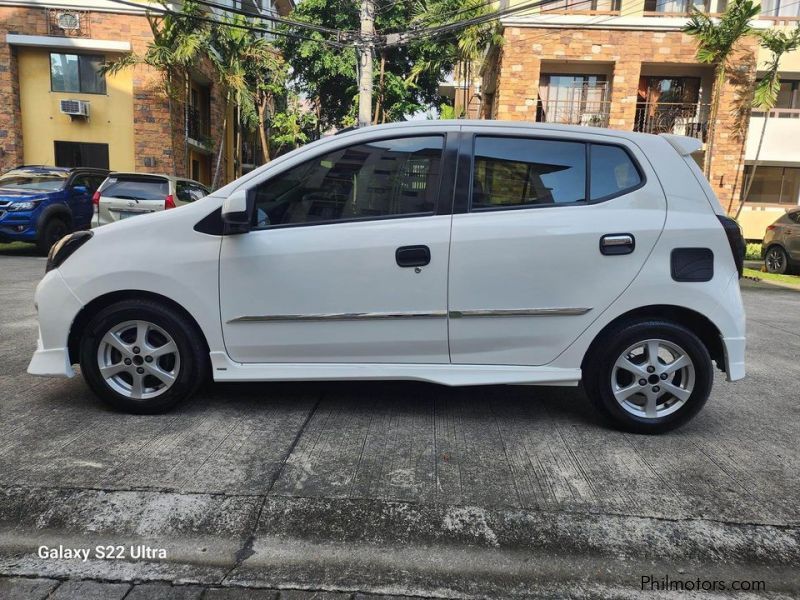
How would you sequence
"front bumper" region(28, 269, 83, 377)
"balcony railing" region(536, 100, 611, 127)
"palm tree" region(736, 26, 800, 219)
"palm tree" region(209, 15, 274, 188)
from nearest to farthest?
"front bumper" region(28, 269, 83, 377) < "palm tree" region(736, 26, 800, 219) < "palm tree" region(209, 15, 274, 188) < "balcony railing" region(536, 100, 611, 127)

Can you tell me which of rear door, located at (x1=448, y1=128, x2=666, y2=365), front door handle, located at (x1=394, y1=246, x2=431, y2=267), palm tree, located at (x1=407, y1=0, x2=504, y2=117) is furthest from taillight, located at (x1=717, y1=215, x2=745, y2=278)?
palm tree, located at (x1=407, y1=0, x2=504, y2=117)

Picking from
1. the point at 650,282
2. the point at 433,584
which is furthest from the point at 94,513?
the point at 650,282

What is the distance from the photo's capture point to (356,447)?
3.38m

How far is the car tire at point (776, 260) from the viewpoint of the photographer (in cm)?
1394

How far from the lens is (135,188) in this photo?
10.9 m

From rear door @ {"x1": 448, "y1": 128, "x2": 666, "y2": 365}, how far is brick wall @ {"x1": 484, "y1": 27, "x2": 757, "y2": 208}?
671 inches

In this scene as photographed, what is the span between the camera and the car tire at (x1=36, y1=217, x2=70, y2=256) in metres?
12.0

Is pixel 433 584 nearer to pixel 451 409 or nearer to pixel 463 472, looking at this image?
pixel 463 472

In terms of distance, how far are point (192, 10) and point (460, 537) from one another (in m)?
19.2

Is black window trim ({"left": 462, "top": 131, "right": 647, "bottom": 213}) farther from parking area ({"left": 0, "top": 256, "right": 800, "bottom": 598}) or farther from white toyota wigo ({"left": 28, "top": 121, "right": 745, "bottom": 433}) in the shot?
parking area ({"left": 0, "top": 256, "right": 800, "bottom": 598})

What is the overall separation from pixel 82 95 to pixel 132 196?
12.6 m

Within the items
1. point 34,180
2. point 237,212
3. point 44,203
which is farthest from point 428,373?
point 34,180

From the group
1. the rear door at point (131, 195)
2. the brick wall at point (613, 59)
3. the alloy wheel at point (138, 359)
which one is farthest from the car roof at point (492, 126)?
the brick wall at point (613, 59)

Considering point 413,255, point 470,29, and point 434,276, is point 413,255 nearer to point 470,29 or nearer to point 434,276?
point 434,276
